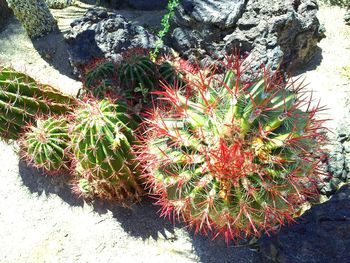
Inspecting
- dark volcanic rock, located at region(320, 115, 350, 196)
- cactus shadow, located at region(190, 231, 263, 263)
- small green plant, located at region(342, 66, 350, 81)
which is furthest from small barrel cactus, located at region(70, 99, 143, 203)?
small green plant, located at region(342, 66, 350, 81)

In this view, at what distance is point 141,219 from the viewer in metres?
3.14

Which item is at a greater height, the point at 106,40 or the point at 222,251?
the point at 106,40

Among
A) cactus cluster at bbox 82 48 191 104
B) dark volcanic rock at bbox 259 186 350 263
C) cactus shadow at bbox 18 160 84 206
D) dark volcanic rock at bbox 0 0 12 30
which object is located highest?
cactus cluster at bbox 82 48 191 104

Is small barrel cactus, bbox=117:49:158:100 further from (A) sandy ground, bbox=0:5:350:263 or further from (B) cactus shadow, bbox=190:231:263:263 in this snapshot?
(B) cactus shadow, bbox=190:231:263:263

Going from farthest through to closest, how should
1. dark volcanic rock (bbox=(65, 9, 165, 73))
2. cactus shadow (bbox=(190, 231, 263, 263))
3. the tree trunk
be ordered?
the tree trunk < dark volcanic rock (bbox=(65, 9, 165, 73)) < cactus shadow (bbox=(190, 231, 263, 263))

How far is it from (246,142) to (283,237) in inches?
37.1

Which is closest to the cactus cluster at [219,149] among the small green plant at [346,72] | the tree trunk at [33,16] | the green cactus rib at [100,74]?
the green cactus rib at [100,74]

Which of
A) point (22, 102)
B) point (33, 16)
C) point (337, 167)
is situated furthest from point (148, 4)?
point (337, 167)

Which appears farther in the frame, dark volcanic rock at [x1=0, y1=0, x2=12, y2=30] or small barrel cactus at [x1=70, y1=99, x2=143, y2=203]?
dark volcanic rock at [x1=0, y1=0, x2=12, y2=30]

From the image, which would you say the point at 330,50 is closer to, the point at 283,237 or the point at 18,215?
the point at 283,237

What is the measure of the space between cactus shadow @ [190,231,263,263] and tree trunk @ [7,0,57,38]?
3.64 metres

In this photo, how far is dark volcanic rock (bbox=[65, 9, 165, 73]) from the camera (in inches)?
167

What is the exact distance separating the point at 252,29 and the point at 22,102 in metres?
2.40

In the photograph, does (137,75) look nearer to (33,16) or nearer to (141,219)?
(141,219)
